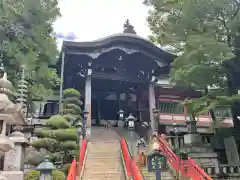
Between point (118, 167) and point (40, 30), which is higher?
point (40, 30)

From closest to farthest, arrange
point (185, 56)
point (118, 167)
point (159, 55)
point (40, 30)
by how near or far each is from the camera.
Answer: point (118, 167) < point (40, 30) < point (185, 56) < point (159, 55)

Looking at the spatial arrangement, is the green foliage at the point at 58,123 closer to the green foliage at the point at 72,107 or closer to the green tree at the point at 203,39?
the green foliage at the point at 72,107

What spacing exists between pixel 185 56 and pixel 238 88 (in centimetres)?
328

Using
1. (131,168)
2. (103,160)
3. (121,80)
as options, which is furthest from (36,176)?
(121,80)

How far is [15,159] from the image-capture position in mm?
9578

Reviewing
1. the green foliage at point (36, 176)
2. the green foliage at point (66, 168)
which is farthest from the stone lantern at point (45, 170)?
the green foliage at point (66, 168)

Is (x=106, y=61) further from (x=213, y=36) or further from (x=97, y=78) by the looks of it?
(x=213, y=36)

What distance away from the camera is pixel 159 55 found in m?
21.9

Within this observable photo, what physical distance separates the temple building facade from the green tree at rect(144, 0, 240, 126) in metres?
4.92

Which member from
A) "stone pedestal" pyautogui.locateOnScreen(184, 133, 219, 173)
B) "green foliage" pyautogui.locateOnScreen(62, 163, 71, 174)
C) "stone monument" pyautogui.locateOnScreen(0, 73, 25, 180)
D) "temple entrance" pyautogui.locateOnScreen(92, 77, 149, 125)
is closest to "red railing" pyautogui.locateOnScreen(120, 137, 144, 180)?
"green foliage" pyautogui.locateOnScreen(62, 163, 71, 174)

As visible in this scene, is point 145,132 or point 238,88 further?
point 145,132

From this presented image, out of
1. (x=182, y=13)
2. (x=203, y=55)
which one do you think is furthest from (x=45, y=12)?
(x=203, y=55)

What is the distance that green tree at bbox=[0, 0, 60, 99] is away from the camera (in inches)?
487

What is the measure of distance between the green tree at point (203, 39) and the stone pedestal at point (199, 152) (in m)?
1.46
